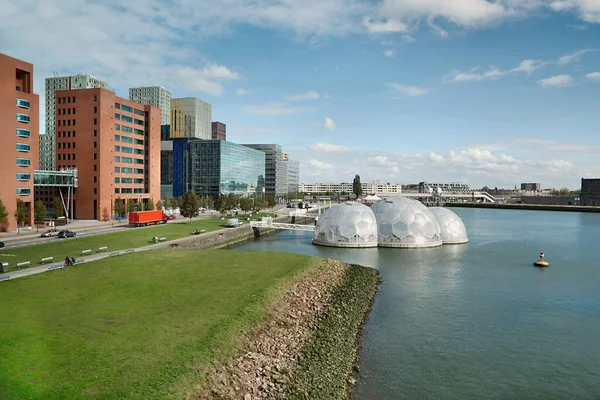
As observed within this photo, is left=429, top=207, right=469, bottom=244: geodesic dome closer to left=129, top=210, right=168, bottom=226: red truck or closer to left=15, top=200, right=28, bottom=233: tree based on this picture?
left=129, top=210, right=168, bottom=226: red truck

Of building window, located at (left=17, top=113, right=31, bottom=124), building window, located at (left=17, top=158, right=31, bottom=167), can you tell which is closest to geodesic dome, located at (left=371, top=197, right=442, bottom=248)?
building window, located at (left=17, top=158, right=31, bottom=167)

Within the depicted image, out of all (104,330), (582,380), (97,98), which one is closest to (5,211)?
(97,98)

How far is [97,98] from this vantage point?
8569cm

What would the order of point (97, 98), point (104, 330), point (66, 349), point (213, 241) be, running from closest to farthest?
point (66, 349)
point (104, 330)
point (213, 241)
point (97, 98)

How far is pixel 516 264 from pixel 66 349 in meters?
49.3

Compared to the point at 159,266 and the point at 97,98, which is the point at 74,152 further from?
the point at 159,266

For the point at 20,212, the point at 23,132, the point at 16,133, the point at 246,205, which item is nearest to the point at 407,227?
the point at 246,205

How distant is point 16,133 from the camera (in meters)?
63.2

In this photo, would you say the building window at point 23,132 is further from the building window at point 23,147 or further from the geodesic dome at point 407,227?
the geodesic dome at point 407,227

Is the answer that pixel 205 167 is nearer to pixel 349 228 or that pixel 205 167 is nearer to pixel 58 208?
pixel 58 208

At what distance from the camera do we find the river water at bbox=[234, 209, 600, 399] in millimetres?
20094

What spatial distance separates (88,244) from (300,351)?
126 ft

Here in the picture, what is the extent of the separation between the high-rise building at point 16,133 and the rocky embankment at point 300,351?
5093cm

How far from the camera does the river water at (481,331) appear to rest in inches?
791
